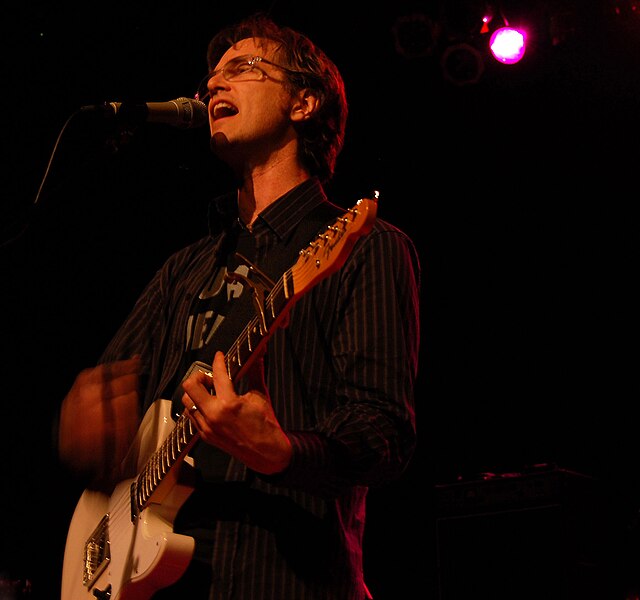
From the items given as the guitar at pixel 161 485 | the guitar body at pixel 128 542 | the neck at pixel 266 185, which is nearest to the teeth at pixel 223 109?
the neck at pixel 266 185

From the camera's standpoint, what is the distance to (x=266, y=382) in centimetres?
221

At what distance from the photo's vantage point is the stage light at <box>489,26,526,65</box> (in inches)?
205

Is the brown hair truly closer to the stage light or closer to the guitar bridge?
the guitar bridge

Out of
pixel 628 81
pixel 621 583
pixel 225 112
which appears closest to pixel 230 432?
pixel 225 112

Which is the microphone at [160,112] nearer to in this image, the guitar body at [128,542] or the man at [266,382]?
the man at [266,382]

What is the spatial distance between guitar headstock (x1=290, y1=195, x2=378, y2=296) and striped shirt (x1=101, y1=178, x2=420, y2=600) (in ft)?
0.99

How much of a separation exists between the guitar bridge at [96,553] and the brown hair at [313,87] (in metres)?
1.31

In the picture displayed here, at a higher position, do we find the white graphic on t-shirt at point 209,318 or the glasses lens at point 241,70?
the glasses lens at point 241,70

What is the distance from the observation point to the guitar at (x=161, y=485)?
1897 mm

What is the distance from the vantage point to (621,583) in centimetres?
475

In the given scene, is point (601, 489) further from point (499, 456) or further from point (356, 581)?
point (356, 581)

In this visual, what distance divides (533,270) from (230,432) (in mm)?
4780

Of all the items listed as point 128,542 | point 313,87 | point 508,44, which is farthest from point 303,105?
point 508,44

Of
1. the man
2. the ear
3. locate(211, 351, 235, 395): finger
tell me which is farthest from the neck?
locate(211, 351, 235, 395): finger
